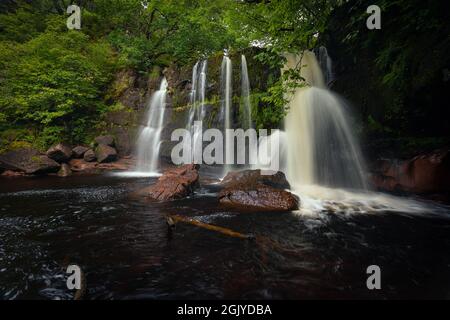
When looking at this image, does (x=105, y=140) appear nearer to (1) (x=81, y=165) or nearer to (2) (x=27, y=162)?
(1) (x=81, y=165)

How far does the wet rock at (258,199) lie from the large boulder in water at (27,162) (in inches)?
416

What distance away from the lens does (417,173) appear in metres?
7.25

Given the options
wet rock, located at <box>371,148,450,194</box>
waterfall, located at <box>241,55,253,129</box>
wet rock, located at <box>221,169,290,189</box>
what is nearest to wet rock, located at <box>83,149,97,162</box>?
waterfall, located at <box>241,55,253,129</box>

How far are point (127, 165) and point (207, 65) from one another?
7730 millimetres

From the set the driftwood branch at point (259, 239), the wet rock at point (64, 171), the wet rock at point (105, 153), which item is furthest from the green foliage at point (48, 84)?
the driftwood branch at point (259, 239)

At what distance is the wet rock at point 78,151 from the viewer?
14.6 metres

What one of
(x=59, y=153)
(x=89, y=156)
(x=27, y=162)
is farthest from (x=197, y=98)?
(x=27, y=162)

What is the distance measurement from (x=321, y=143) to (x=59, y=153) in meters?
13.8

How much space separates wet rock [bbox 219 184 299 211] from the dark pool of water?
0.56m

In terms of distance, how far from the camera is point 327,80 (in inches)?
444

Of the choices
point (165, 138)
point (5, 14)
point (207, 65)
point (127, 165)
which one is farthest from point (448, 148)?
point (5, 14)

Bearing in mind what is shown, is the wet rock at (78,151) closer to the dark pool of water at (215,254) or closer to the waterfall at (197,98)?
the waterfall at (197,98)

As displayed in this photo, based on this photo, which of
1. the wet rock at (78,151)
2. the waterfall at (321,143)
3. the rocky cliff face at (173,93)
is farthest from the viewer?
the wet rock at (78,151)

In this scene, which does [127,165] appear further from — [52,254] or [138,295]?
[138,295]
